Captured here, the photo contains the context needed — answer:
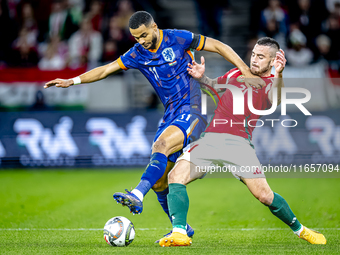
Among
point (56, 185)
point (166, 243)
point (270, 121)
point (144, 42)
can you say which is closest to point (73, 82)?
point (144, 42)

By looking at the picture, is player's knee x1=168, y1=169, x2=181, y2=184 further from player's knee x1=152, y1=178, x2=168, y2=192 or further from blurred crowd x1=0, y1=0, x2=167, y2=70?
blurred crowd x1=0, y1=0, x2=167, y2=70

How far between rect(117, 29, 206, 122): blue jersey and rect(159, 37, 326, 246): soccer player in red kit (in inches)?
7.7

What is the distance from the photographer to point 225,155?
4.79m

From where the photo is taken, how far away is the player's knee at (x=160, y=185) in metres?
5.11

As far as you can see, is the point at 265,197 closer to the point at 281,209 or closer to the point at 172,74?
the point at 281,209

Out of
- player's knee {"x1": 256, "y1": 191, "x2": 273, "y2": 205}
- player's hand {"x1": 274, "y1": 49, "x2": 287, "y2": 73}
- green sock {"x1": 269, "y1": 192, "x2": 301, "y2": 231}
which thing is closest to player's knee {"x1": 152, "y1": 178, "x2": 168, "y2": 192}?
player's knee {"x1": 256, "y1": 191, "x2": 273, "y2": 205}

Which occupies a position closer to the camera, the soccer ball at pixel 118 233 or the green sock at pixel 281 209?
the soccer ball at pixel 118 233

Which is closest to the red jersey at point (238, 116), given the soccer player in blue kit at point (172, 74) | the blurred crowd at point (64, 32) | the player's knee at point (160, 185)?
the soccer player in blue kit at point (172, 74)

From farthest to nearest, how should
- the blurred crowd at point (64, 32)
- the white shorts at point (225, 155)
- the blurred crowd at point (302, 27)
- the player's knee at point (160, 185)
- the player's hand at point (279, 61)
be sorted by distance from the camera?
the blurred crowd at point (64, 32)
the blurred crowd at point (302, 27)
the player's knee at point (160, 185)
the white shorts at point (225, 155)
the player's hand at point (279, 61)

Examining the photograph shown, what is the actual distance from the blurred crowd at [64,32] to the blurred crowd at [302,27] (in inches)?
130

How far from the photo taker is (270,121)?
11094 millimetres

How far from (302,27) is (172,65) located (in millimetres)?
9147

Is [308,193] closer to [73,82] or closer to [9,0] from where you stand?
[73,82]

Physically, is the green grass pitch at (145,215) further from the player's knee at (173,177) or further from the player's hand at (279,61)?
the player's hand at (279,61)
